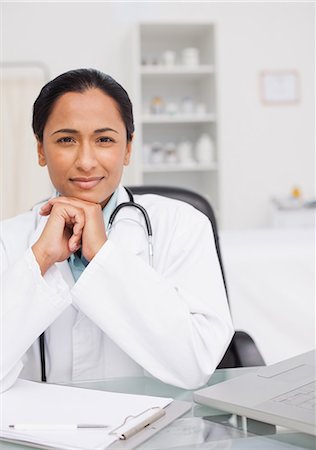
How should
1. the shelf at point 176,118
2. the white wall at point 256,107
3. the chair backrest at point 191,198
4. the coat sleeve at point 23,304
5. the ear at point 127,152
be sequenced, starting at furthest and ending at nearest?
the white wall at point 256,107
the shelf at point 176,118
the chair backrest at point 191,198
the ear at point 127,152
the coat sleeve at point 23,304

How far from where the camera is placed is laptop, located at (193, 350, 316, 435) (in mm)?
553

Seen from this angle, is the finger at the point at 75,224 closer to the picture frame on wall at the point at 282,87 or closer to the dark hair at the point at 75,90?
the dark hair at the point at 75,90

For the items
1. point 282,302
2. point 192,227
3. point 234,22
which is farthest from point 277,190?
point 192,227

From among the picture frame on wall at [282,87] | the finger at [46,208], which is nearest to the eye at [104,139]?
the finger at [46,208]

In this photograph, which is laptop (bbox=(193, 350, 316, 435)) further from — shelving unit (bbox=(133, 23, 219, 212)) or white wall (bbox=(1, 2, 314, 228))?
white wall (bbox=(1, 2, 314, 228))

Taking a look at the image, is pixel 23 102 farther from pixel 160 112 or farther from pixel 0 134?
pixel 0 134

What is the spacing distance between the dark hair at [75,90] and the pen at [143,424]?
0.44 metres

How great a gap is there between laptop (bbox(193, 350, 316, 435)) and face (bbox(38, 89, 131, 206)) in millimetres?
339

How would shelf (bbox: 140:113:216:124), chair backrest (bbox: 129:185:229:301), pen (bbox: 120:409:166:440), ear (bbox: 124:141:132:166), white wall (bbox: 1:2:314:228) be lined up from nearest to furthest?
pen (bbox: 120:409:166:440) < ear (bbox: 124:141:132:166) < chair backrest (bbox: 129:185:229:301) < shelf (bbox: 140:113:216:124) < white wall (bbox: 1:2:314:228)

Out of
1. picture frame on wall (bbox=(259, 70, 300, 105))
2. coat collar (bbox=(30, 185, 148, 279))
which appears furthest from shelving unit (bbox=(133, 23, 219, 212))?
coat collar (bbox=(30, 185, 148, 279))

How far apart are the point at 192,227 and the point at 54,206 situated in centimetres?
25

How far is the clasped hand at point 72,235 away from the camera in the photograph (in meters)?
0.78

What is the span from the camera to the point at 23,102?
304cm

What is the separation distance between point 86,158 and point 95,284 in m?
0.17
